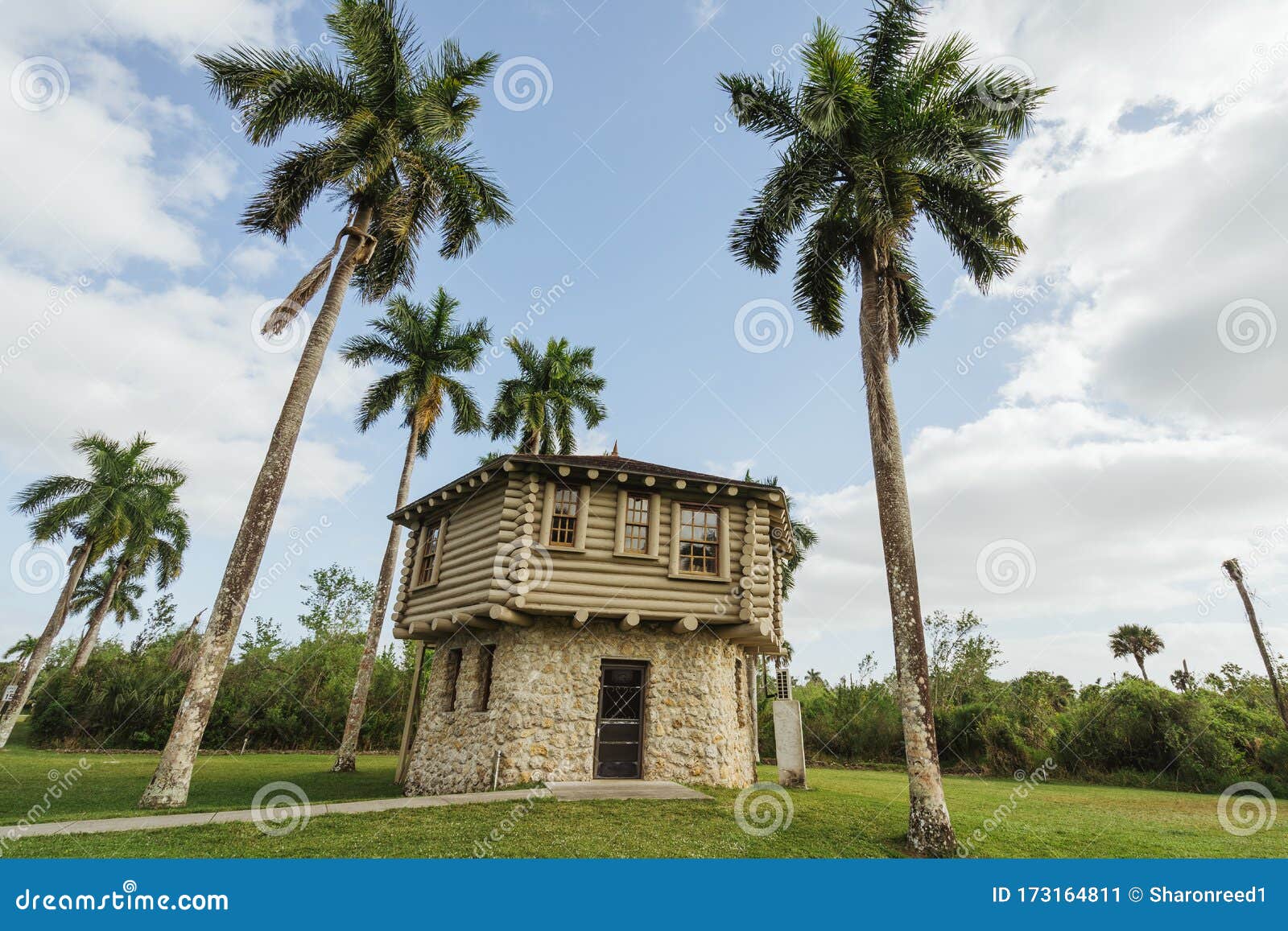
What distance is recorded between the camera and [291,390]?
39.9 feet

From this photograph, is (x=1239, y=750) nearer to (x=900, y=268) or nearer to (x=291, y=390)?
(x=900, y=268)

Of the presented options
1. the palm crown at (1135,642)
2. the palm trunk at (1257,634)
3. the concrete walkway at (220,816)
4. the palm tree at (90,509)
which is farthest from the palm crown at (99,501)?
the palm crown at (1135,642)

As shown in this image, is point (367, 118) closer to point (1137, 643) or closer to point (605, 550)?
point (605, 550)

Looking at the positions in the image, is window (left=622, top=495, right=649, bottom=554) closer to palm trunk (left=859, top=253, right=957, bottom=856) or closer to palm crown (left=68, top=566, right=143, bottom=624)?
palm trunk (left=859, top=253, right=957, bottom=856)

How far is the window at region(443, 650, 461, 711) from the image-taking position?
14.7 m

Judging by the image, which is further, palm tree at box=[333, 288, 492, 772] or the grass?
palm tree at box=[333, 288, 492, 772]

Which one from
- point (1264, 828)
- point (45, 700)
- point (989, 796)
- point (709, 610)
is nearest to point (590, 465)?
point (709, 610)

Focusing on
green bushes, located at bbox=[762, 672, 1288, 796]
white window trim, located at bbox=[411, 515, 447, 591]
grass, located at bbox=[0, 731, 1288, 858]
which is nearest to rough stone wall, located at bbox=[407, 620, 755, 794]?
grass, located at bbox=[0, 731, 1288, 858]

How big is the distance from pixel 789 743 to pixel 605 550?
23.2ft

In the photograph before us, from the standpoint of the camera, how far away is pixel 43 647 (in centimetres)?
2419

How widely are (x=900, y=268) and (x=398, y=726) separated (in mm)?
29633

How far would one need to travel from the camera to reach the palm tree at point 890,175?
32.9ft

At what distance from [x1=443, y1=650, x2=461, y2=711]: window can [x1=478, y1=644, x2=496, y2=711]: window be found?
38.1 inches

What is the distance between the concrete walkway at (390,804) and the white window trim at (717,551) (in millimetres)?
4176
